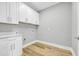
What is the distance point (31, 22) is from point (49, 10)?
0.38m

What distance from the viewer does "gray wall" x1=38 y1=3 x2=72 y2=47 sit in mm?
1218

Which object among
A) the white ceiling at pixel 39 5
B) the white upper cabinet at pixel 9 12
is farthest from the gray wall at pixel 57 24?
the white upper cabinet at pixel 9 12

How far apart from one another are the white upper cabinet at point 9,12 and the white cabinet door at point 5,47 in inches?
14.8

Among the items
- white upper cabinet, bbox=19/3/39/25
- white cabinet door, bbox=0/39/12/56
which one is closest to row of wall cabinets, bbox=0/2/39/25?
white upper cabinet, bbox=19/3/39/25

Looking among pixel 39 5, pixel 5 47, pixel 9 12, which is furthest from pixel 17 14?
pixel 5 47

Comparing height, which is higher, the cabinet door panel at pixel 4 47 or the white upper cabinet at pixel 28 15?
the white upper cabinet at pixel 28 15

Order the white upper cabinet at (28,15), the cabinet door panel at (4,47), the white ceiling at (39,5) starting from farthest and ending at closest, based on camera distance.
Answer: the white upper cabinet at (28,15), the white ceiling at (39,5), the cabinet door panel at (4,47)

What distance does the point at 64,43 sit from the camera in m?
1.25

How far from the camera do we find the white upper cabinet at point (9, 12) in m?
1.20

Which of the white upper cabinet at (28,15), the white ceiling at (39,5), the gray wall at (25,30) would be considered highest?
the white ceiling at (39,5)

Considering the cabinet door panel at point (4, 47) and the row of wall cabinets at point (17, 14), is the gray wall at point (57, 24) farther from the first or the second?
the cabinet door panel at point (4, 47)

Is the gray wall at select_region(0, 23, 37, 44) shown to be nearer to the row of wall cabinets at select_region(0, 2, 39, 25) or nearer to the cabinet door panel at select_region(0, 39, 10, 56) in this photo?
the row of wall cabinets at select_region(0, 2, 39, 25)

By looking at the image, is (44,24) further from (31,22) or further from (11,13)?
(11,13)

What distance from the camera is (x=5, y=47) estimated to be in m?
1.03
